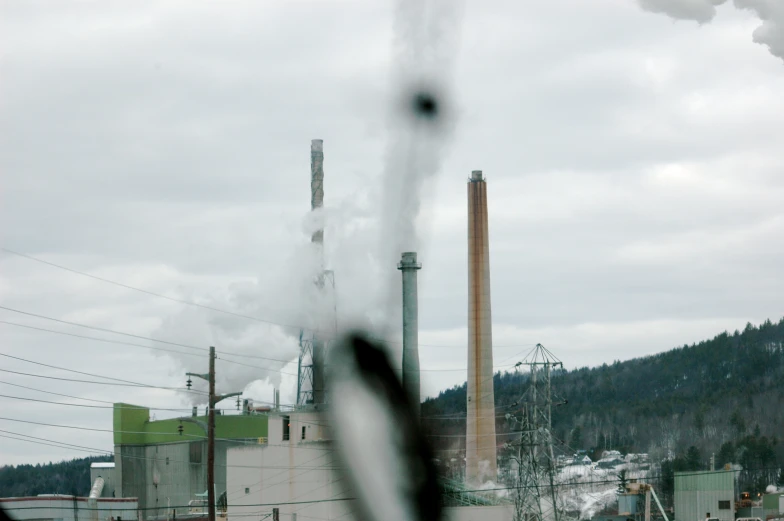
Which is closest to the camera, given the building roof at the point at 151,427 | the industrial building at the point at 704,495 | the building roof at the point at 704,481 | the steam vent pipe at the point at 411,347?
the steam vent pipe at the point at 411,347

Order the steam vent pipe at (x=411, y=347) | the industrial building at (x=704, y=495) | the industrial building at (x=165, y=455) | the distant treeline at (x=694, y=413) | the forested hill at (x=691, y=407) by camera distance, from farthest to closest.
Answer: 1. the forested hill at (x=691, y=407)
2. the distant treeline at (x=694, y=413)
3. the industrial building at (x=165, y=455)
4. the industrial building at (x=704, y=495)
5. the steam vent pipe at (x=411, y=347)

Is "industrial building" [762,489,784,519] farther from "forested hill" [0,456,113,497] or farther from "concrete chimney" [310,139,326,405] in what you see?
"forested hill" [0,456,113,497]

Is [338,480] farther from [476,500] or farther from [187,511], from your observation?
[187,511]

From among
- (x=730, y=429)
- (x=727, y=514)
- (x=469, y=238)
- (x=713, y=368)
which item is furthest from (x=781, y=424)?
(x=469, y=238)

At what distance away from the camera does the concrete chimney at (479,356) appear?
81.1m

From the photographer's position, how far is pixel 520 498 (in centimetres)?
5194

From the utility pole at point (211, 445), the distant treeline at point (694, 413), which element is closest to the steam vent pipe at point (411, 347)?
the distant treeline at point (694, 413)

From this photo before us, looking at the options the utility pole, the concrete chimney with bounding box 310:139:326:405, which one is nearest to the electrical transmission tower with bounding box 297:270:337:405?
the concrete chimney with bounding box 310:139:326:405

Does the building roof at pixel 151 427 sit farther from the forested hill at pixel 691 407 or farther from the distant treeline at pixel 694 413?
the forested hill at pixel 691 407

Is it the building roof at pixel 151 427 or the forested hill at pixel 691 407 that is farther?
the forested hill at pixel 691 407

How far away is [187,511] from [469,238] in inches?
1177

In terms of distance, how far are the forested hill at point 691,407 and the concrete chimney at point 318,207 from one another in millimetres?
53666

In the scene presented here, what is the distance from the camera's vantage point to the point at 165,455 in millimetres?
88562

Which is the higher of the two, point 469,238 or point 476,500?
point 469,238
